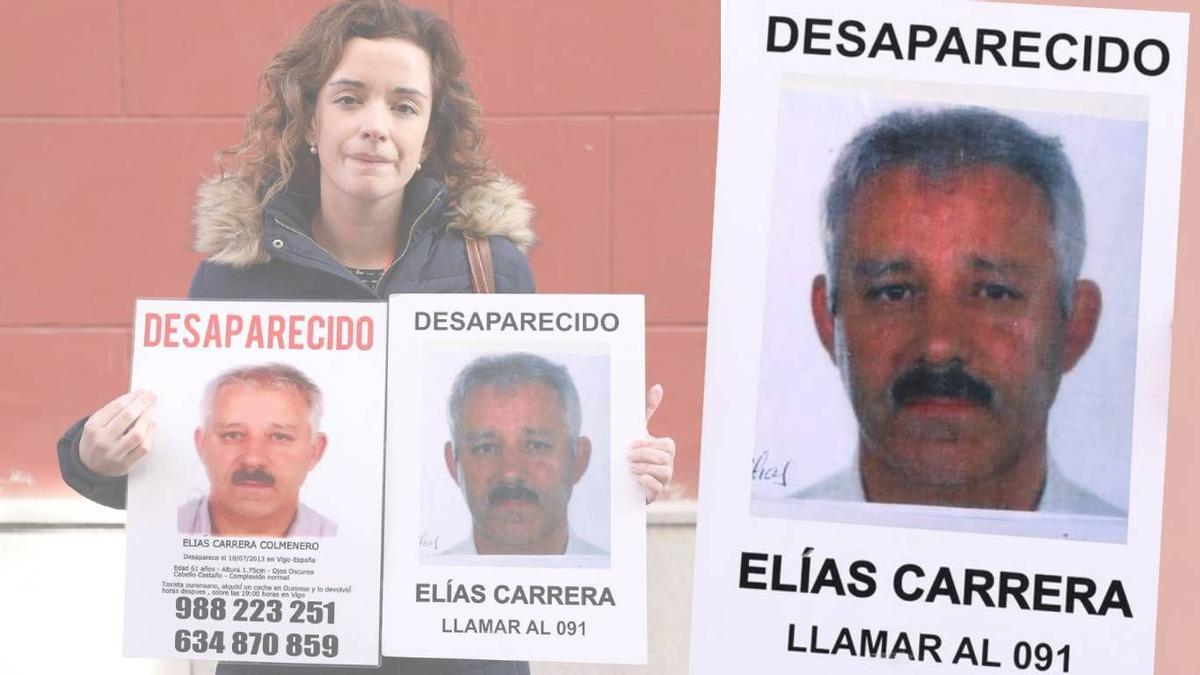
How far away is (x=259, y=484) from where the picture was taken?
5.53 feet

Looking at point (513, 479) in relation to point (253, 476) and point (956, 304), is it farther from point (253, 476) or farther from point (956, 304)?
point (956, 304)

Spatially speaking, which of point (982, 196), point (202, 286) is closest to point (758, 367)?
point (982, 196)

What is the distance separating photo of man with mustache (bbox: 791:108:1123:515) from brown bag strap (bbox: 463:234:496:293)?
0.44 metres

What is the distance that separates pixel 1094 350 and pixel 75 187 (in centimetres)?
197

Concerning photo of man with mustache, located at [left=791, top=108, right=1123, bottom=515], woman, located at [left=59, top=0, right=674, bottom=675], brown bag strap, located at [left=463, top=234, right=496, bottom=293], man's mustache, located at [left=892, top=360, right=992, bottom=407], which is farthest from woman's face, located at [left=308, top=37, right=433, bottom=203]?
A: man's mustache, located at [left=892, top=360, right=992, bottom=407]

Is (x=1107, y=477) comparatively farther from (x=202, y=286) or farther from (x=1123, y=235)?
(x=202, y=286)

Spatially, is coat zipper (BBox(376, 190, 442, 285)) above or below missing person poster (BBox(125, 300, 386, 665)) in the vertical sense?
above

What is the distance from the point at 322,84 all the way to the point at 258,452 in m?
0.49

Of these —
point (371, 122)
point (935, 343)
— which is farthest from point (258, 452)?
point (935, 343)

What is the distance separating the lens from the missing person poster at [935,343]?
5.23 ft

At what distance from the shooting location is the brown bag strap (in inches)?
72.6

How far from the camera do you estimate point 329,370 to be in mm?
1668

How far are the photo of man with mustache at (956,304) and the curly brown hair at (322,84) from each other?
0.53m

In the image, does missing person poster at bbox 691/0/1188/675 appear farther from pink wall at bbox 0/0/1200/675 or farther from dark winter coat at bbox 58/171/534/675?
pink wall at bbox 0/0/1200/675
